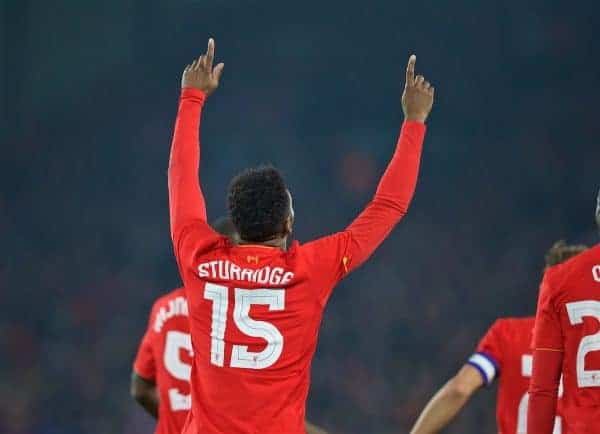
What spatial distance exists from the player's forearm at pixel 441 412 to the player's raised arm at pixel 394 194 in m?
1.48

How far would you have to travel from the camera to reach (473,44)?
6.71 m

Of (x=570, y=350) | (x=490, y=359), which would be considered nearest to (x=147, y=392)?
(x=490, y=359)

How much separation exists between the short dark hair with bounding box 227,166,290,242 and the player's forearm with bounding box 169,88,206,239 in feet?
0.32

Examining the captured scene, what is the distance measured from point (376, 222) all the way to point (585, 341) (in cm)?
74

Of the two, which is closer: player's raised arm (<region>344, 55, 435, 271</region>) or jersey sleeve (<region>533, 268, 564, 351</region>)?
player's raised arm (<region>344, 55, 435, 271</region>)

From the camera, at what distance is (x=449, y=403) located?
353 cm

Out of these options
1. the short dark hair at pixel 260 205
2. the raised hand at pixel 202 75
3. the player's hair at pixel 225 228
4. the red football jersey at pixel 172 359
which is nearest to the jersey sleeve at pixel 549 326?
the short dark hair at pixel 260 205

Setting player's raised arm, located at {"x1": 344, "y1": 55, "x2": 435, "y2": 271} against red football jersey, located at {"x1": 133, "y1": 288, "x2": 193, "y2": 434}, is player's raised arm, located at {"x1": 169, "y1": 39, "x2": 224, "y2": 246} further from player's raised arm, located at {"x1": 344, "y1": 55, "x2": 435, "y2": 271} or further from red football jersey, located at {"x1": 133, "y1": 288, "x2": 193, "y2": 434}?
red football jersey, located at {"x1": 133, "y1": 288, "x2": 193, "y2": 434}

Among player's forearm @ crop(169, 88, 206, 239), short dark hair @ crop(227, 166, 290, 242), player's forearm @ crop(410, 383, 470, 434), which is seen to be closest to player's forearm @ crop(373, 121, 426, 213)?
short dark hair @ crop(227, 166, 290, 242)

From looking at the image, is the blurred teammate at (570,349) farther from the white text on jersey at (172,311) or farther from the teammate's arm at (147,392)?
the teammate's arm at (147,392)

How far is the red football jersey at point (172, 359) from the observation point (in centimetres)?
371

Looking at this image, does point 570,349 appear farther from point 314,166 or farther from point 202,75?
point 314,166

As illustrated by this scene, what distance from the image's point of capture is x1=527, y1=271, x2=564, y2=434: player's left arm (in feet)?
8.26

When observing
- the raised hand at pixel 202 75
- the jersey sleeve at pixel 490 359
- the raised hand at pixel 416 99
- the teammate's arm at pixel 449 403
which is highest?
the raised hand at pixel 202 75
